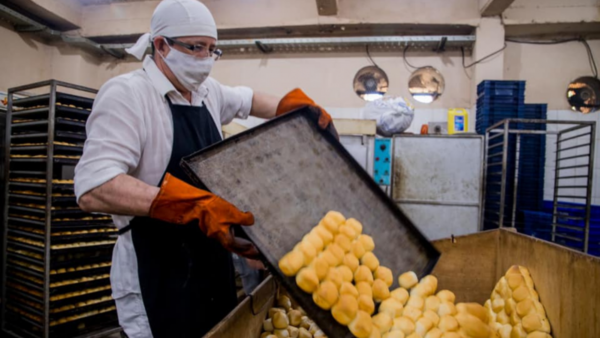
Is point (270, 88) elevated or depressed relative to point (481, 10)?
depressed

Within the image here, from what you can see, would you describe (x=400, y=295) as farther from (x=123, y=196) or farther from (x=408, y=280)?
(x=123, y=196)

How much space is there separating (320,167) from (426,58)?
5.11 meters

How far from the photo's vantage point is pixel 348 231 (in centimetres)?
114

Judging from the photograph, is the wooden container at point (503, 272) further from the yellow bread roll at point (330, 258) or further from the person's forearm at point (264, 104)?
the person's forearm at point (264, 104)

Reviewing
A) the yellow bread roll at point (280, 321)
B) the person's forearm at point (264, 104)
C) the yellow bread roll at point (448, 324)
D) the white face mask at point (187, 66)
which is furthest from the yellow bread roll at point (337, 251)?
the person's forearm at point (264, 104)

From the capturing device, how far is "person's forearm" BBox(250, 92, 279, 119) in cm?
187

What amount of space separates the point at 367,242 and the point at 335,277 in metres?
0.19

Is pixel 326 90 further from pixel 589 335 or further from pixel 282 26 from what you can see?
pixel 589 335

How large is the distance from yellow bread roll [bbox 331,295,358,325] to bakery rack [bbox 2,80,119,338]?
2.74 m

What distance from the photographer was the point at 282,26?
5867 mm

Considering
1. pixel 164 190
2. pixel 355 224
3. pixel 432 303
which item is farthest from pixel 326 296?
pixel 164 190

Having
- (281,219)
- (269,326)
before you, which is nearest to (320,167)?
(281,219)

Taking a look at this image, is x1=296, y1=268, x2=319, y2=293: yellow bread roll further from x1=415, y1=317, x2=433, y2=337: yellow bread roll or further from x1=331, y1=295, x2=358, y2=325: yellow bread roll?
x1=415, y1=317, x2=433, y2=337: yellow bread roll

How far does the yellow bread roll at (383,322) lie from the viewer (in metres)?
1.03
